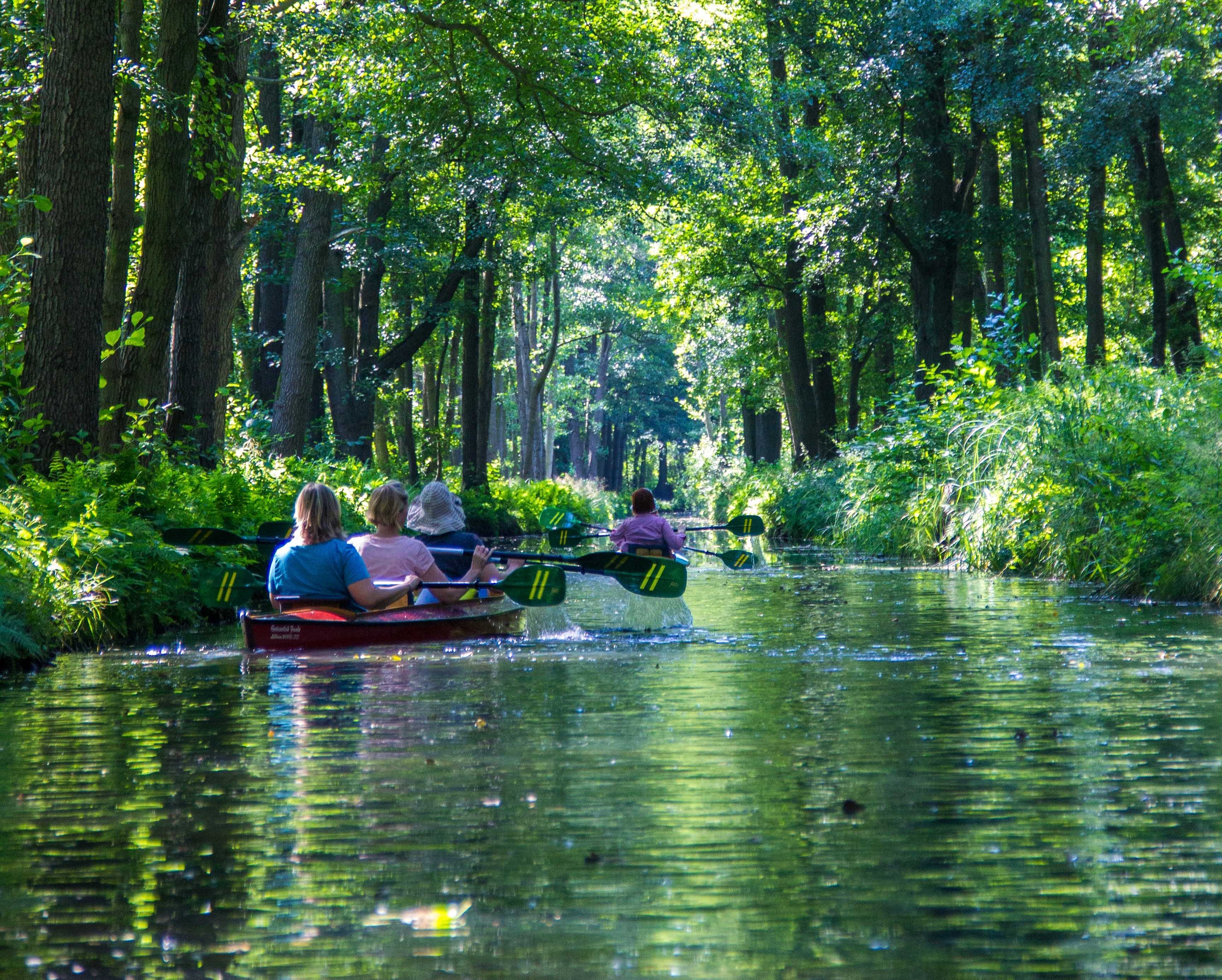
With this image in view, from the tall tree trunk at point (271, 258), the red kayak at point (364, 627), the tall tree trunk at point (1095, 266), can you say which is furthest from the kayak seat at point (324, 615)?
the tall tree trunk at point (1095, 266)

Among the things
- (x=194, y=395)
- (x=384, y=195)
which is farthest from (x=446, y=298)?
(x=194, y=395)

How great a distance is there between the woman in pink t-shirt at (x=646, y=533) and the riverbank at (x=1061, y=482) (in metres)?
4.51

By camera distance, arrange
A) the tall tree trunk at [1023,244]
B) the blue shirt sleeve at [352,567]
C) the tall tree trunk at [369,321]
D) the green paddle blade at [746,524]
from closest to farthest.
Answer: the blue shirt sleeve at [352,567] < the green paddle blade at [746,524] < the tall tree trunk at [1023,244] < the tall tree trunk at [369,321]

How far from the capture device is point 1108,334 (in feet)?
114

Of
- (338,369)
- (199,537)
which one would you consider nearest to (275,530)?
(199,537)

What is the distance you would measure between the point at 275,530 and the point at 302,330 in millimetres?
9541

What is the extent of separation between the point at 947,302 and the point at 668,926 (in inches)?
893

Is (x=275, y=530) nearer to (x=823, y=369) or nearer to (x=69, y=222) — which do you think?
(x=69, y=222)

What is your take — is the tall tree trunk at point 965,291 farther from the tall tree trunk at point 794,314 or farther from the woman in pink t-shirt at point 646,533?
the woman in pink t-shirt at point 646,533

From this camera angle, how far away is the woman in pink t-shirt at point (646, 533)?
13641 mm

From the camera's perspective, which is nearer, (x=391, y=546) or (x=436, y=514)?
(x=391, y=546)

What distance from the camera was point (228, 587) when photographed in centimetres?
1116

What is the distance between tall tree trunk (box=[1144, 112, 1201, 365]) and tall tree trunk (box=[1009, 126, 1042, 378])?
96.5 inches

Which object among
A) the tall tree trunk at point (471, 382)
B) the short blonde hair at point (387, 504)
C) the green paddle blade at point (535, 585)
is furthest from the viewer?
the tall tree trunk at point (471, 382)
